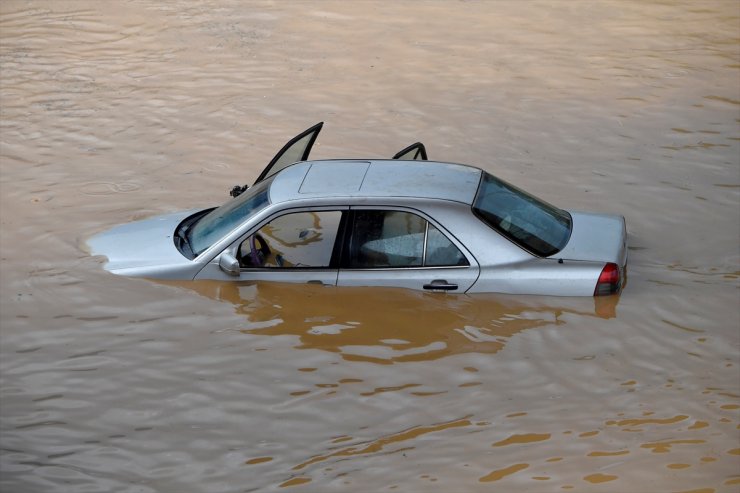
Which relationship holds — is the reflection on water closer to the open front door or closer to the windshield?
the windshield

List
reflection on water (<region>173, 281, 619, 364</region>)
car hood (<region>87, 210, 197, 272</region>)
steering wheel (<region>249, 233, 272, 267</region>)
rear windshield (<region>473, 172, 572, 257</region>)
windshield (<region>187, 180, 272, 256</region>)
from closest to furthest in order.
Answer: reflection on water (<region>173, 281, 619, 364</region>)
rear windshield (<region>473, 172, 572, 257</region>)
steering wheel (<region>249, 233, 272, 267</region>)
windshield (<region>187, 180, 272, 256</region>)
car hood (<region>87, 210, 197, 272</region>)

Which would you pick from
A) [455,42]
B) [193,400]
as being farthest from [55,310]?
[455,42]

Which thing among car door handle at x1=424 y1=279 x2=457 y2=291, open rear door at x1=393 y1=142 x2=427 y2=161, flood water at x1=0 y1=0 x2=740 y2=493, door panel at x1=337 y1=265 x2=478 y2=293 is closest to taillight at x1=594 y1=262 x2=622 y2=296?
flood water at x1=0 y1=0 x2=740 y2=493

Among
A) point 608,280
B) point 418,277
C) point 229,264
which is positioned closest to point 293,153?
point 229,264

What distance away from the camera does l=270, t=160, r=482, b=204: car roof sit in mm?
8398

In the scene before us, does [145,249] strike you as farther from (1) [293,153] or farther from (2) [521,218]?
(2) [521,218]

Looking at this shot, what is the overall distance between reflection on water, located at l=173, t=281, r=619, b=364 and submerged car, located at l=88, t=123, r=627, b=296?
13cm

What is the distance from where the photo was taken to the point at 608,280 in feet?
27.2

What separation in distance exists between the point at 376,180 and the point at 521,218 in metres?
1.24

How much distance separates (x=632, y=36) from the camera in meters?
17.5

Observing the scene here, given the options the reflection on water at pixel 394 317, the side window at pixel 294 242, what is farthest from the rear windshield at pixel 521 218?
the side window at pixel 294 242

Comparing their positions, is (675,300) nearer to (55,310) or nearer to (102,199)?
(55,310)

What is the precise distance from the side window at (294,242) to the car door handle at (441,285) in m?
0.85

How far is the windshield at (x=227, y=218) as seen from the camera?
→ 8656mm
